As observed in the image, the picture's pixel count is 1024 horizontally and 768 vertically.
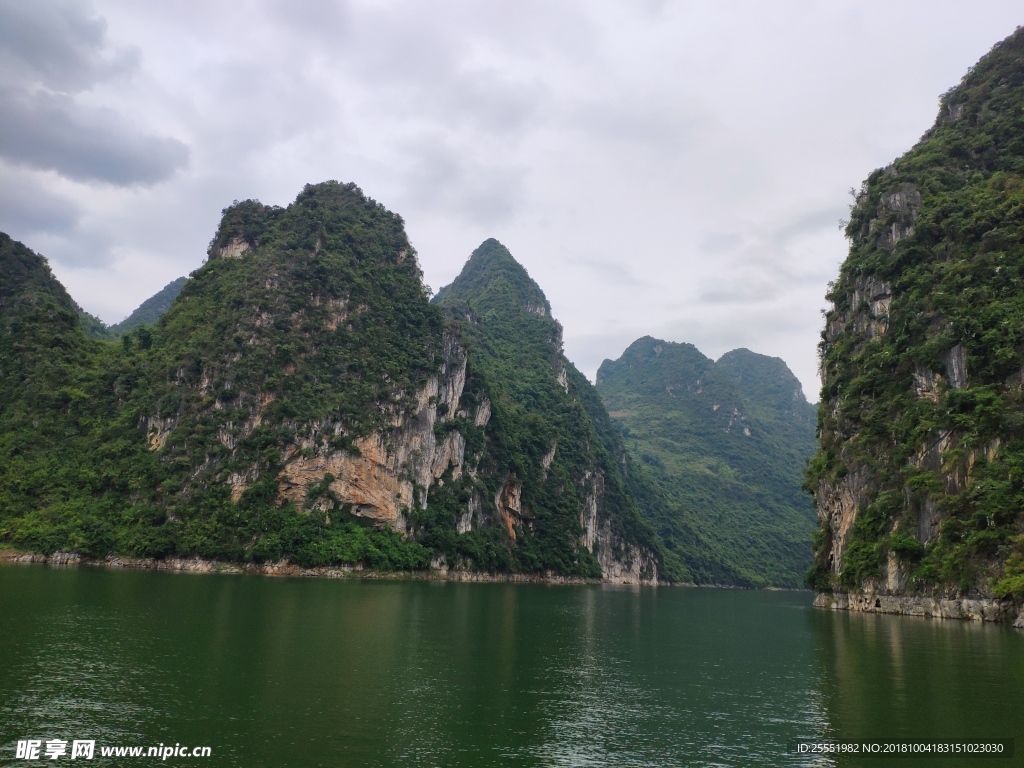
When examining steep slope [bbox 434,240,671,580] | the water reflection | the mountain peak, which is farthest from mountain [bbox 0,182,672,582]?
the mountain peak

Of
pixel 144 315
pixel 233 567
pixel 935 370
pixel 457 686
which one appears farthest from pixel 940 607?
pixel 144 315

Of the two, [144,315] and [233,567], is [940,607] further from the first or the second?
[144,315]

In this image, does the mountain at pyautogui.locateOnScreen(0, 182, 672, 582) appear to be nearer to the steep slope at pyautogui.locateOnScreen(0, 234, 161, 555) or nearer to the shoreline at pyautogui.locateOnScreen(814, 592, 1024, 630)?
the steep slope at pyautogui.locateOnScreen(0, 234, 161, 555)

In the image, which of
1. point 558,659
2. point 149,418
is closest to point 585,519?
point 149,418

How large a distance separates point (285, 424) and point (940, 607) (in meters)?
66.3

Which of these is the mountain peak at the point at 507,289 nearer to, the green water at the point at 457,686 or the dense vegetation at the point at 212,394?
the dense vegetation at the point at 212,394

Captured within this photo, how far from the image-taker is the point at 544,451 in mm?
121062

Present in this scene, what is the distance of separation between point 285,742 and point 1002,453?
145 feet

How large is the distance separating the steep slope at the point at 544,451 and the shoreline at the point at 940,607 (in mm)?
57562

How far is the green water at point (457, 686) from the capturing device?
14828 millimetres

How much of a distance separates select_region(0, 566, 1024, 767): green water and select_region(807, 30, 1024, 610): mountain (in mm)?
8981

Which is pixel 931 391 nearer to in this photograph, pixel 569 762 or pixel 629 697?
pixel 629 697

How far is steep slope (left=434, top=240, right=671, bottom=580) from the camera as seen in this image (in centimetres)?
11119

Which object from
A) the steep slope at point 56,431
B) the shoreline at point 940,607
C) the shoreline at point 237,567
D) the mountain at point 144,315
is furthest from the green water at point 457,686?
the mountain at point 144,315
